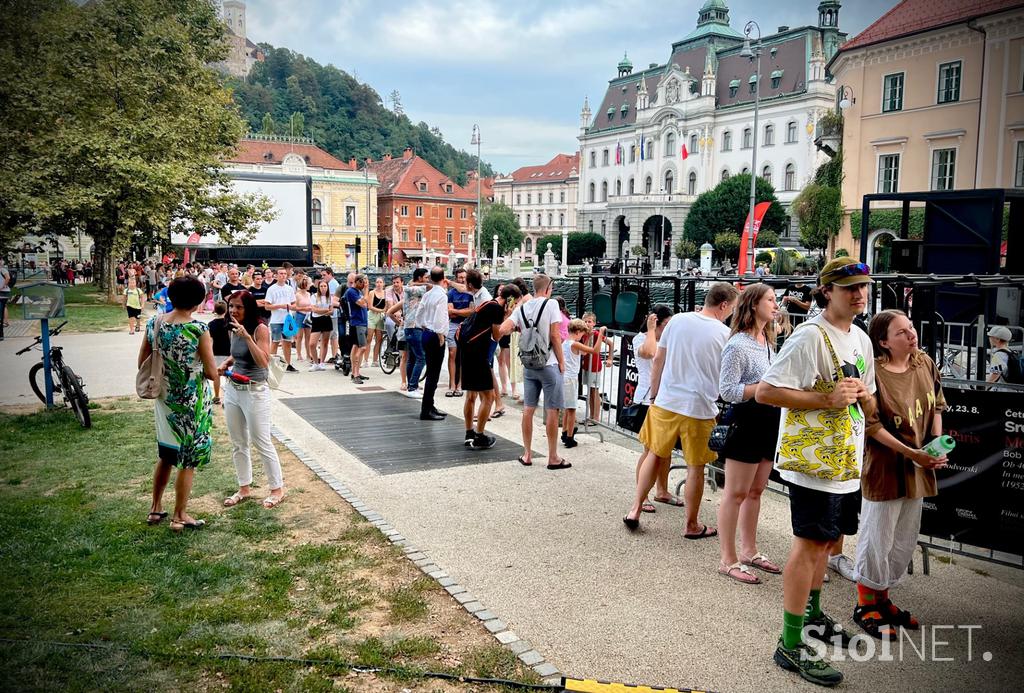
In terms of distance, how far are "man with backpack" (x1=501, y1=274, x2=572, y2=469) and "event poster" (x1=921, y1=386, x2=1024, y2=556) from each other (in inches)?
148

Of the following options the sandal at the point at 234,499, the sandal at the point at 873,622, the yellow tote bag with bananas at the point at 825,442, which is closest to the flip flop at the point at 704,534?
the sandal at the point at 873,622

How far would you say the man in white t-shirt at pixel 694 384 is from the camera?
224 inches

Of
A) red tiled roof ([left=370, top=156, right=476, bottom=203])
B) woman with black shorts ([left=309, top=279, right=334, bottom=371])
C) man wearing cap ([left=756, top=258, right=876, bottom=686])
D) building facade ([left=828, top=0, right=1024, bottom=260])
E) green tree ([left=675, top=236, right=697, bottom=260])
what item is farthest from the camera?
red tiled roof ([left=370, top=156, right=476, bottom=203])

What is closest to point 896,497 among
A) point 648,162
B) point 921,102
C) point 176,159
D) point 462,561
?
point 462,561

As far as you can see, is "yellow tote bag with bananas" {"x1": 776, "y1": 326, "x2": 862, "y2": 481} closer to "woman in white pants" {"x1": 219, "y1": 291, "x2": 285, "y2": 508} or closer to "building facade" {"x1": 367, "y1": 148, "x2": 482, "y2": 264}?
"woman in white pants" {"x1": 219, "y1": 291, "x2": 285, "y2": 508}

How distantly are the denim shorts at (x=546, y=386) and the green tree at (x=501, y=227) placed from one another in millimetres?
91158

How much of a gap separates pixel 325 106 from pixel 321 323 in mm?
116593

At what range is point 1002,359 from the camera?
27.4 feet

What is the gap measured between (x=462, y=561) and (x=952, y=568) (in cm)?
359

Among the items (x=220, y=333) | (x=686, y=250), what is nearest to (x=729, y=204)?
(x=686, y=250)

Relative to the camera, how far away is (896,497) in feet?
14.2

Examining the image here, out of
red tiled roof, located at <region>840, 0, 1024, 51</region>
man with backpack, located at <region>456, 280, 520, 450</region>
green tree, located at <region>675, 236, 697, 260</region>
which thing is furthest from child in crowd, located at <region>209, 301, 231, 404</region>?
green tree, located at <region>675, 236, 697, 260</region>

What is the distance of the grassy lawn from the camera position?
153 inches

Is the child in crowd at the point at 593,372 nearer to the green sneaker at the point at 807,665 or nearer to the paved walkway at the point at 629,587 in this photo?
the paved walkway at the point at 629,587
